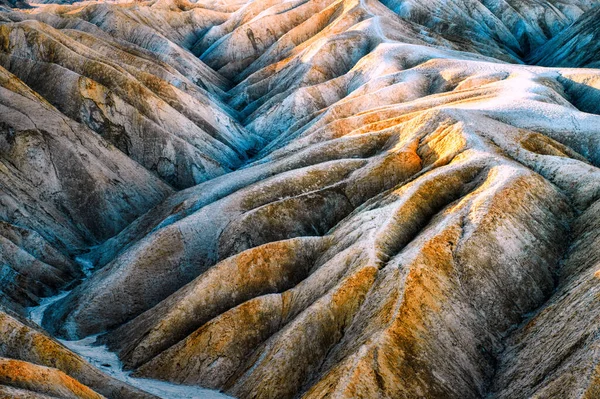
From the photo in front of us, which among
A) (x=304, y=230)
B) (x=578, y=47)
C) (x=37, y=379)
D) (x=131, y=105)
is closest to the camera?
(x=37, y=379)

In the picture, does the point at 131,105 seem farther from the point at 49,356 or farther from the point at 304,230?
the point at 49,356

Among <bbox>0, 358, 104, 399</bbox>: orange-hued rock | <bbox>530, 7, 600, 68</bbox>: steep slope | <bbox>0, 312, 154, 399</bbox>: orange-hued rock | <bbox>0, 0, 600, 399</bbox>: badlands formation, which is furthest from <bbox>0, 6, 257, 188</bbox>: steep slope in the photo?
<bbox>530, 7, 600, 68</bbox>: steep slope

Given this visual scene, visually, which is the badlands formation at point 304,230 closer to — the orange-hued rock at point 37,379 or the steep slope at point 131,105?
the orange-hued rock at point 37,379

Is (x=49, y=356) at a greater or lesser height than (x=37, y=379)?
greater

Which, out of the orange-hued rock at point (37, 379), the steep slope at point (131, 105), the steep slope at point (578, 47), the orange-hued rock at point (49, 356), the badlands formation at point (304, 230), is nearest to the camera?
the orange-hued rock at point (37, 379)

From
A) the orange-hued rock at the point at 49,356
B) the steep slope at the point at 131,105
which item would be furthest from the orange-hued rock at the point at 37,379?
the steep slope at the point at 131,105

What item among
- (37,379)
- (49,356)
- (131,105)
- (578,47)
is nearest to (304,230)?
(49,356)

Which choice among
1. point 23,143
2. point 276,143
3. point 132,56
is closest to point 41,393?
point 23,143

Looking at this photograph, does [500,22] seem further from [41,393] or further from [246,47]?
[41,393]

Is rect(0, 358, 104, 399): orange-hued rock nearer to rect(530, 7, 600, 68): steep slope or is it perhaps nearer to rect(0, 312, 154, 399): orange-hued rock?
rect(0, 312, 154, 399): orange-hued rock
